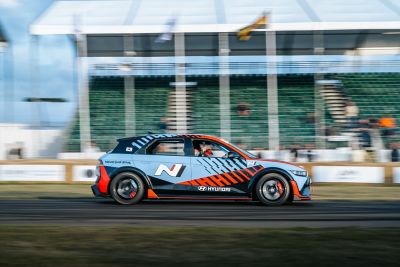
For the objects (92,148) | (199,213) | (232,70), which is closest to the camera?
(199,213)

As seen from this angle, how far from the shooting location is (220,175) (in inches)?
449

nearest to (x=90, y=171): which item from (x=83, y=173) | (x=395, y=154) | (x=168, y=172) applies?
(x=83, y=173)

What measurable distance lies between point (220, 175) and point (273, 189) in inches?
39.8

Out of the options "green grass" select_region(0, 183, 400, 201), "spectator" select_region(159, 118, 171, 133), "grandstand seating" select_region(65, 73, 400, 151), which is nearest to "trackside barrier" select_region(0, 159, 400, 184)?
"green grass" select_region(0, 183, 400, 201)

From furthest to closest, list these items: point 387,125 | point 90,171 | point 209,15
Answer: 1. point 209,15
2. point 387,125
3. point 90,171

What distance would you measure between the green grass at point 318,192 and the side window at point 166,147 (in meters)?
3.01

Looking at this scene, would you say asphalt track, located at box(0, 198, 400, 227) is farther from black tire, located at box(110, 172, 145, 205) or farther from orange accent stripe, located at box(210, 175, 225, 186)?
orange accent stripe, located at box(210, 175, 225, 186)

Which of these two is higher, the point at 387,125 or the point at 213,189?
the point at 387,125

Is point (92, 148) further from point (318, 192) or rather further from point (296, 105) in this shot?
point (318, 192)

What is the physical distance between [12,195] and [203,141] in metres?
5.38

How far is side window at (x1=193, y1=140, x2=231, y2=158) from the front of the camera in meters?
11.7

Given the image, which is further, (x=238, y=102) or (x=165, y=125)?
(x=238, y=102)

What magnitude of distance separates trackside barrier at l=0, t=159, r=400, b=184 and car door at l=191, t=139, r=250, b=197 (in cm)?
761

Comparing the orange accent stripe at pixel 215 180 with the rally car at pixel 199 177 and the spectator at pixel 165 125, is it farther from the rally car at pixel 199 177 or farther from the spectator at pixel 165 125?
the spectator at pixel 165 125
